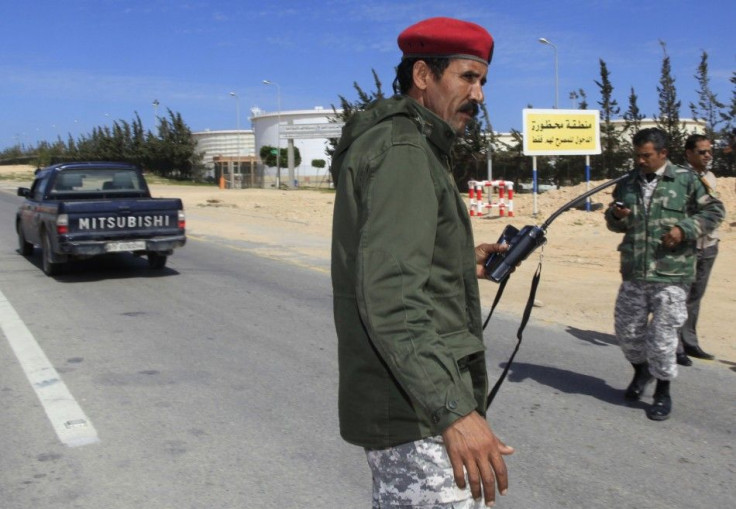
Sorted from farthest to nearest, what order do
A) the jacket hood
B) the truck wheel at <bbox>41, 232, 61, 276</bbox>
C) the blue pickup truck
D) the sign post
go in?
the sign post, the truck wheel at <bbox>41, 232, 61, 276</bbox>, the blue pickup truck, the jacket hood

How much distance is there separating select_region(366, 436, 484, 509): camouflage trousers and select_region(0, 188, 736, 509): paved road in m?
2.10

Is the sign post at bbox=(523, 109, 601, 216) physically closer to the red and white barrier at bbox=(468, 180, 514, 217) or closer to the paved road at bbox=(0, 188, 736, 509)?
the red and white barrier at bbox=(468, 180, 514, 217)

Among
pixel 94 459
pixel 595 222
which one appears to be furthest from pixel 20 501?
pixel 595 222

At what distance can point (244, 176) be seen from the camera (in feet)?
183

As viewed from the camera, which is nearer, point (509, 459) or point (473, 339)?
point (473, 339)

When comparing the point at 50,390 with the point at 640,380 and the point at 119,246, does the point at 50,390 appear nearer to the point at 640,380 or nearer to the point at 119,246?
the point at 640,380

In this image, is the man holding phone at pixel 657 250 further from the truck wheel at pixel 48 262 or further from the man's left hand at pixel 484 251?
the truck wheel at pixel 48 262

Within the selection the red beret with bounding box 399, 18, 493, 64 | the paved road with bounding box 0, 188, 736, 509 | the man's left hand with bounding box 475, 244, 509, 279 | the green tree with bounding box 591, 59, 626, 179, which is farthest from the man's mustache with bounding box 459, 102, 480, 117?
the green tree with bounding box 591, 59, 626, 179

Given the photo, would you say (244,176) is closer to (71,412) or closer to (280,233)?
(280,233)

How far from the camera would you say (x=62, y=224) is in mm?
10984

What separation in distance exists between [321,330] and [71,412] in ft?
10.3

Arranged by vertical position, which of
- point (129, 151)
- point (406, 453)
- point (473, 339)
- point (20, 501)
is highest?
point (129, 151)

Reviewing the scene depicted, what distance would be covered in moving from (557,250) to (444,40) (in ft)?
46.9

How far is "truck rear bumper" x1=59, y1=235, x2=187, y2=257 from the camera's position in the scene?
1106 centimetres
